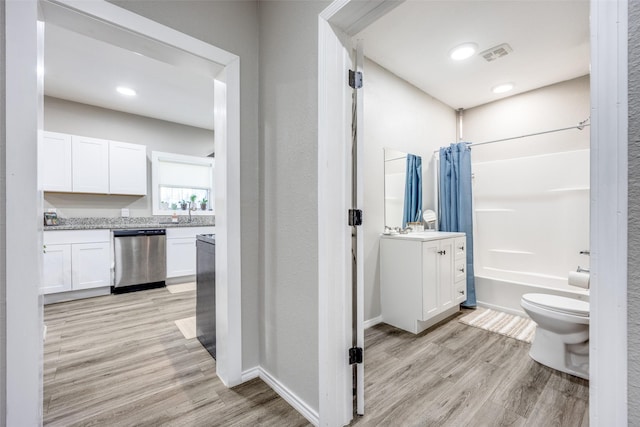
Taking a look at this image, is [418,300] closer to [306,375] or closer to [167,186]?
[306,375]

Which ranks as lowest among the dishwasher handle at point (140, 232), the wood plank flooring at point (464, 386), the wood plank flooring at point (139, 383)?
the wood plank flooring at point (464, 386)

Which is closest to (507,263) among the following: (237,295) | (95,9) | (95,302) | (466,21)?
(466,21)

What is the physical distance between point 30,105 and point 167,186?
153 inches

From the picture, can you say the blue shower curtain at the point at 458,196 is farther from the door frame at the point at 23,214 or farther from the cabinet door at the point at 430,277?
the door frame at the point at 23,214

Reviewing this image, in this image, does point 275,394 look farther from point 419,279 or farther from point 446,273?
point 446,273

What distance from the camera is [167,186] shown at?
4.69 metres

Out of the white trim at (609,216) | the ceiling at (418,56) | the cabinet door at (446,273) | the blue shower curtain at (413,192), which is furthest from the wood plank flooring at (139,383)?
the blue shower curtain at (413,192)

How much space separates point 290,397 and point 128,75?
12.2ft

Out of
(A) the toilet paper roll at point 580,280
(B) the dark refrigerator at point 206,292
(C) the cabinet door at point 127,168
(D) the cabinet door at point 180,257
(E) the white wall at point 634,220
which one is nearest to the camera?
(E) the white wall at point 634,220

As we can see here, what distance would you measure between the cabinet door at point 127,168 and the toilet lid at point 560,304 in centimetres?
506

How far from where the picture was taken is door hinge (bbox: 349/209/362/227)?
54.0 inches

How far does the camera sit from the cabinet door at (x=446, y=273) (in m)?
2.57

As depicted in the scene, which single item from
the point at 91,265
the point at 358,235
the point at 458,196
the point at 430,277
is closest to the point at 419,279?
the point at 430,277

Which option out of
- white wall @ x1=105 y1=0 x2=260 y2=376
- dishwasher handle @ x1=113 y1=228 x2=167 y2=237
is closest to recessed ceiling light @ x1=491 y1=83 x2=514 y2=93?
white wall @ x1=105 y1=0 x2=260 y2=376
